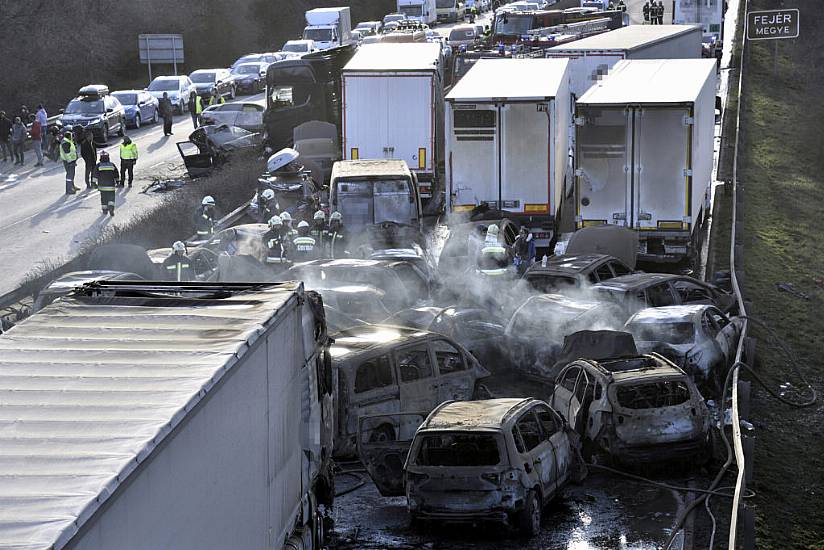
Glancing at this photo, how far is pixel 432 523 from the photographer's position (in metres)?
11.1

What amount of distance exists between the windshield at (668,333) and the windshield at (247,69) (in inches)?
1543

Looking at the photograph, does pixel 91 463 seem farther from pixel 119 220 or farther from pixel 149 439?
pixel 119 220

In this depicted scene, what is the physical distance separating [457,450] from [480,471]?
315mm

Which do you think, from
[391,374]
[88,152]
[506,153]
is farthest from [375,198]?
[88,152]

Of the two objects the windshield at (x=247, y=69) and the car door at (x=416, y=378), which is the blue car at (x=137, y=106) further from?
the car door at (x=416, y=378)

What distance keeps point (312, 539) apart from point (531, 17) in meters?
40.3

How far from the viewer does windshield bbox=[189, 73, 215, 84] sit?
5056cm

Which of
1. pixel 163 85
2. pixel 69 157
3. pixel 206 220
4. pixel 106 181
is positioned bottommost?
pixel 69 157

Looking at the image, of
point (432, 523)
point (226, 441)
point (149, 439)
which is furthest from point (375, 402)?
point (149, 439)

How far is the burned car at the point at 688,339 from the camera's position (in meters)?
15.1

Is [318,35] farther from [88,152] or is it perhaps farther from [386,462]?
[386,462]

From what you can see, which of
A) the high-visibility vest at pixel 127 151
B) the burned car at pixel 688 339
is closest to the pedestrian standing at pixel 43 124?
the high-visibility vest at pixel 127 151

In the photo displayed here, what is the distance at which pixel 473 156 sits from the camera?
23.3m

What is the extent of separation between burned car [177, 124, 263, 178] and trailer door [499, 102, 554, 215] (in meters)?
12.5
